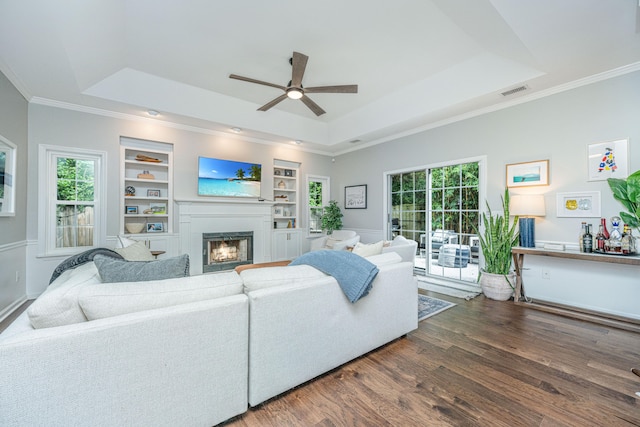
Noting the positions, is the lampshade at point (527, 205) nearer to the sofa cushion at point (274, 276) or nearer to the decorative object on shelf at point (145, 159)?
the sofa cushion at point (274, 276)

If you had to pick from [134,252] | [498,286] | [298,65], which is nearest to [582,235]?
[498,286]

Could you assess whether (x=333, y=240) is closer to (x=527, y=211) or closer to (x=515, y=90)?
(x=527, y=211)

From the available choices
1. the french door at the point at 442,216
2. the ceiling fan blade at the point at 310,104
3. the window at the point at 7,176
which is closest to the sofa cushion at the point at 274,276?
the ceiling fan blade at the point at 310,104

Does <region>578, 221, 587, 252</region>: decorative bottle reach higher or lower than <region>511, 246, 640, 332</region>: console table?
higher

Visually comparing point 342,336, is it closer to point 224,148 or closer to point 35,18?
point 35,18

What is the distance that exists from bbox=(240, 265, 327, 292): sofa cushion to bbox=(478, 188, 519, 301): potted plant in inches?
111

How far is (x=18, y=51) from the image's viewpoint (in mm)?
2572

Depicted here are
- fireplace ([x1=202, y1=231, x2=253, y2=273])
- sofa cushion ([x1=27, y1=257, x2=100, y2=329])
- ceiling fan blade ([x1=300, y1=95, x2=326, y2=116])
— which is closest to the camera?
sofa cushion ([x1=27, y1=257, x2=100, y2=329])

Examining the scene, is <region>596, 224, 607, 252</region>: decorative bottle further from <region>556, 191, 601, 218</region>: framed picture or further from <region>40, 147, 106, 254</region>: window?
<region>40, 147, 106, 254</region>: window

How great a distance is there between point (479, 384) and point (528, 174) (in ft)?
9.64


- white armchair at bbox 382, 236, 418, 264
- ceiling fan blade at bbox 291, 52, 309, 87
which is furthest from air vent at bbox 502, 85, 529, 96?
ceiling fan blade at bbox 291, 52, 309, 87

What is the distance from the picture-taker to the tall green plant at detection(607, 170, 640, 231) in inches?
102

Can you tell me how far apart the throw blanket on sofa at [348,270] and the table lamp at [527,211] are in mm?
2575

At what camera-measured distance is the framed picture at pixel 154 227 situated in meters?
4.51
